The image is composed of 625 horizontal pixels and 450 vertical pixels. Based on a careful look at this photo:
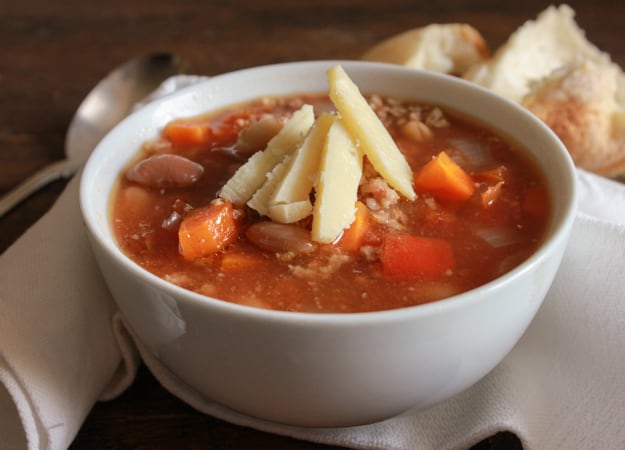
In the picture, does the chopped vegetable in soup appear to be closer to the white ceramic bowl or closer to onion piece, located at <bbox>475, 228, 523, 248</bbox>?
onion piece, located at <bbox>475, 228, 523, 248</bbox>

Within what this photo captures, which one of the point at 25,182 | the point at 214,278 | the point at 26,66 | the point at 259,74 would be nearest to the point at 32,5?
the point at 26,66

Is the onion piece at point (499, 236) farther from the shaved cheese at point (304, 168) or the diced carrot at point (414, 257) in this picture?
the shaved cheese at point (304, 168)

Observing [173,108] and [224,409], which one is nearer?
[224,409]

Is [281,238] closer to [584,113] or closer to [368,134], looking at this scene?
[368,134]

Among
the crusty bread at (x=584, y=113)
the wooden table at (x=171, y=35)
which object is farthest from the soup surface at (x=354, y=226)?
the wooden table at (x=171, y=35)

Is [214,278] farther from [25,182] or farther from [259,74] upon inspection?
[25,182]

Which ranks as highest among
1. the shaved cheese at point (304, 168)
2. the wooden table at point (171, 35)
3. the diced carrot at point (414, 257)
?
the shaved cheese at point (304, 168)
